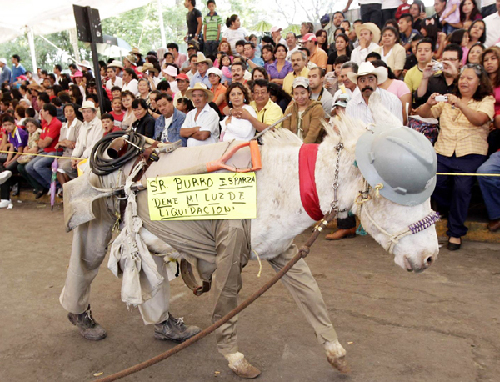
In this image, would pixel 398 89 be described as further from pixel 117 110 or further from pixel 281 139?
pixel 117 110

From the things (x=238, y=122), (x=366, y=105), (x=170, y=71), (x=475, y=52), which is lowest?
(x=238, y=122)

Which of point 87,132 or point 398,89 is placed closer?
point 398,89

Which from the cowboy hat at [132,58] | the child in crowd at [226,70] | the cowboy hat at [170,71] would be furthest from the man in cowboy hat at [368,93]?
the cowboy hat at [132,58]

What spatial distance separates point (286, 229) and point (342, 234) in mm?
3198

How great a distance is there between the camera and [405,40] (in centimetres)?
893

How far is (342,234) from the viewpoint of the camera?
5.60 m

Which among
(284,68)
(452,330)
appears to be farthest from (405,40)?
(452,330)

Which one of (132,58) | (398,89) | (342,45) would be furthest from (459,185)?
(132,58)

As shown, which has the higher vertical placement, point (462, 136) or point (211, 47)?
point (211, 47)

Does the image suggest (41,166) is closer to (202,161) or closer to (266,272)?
(266,272)

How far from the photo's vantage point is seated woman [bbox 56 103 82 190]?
8125 mm

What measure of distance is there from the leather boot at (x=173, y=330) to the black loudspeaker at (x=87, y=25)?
604cm

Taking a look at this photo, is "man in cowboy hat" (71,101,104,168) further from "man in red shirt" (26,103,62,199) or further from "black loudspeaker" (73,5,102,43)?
"black loudspeaker" (73,5,102,43)

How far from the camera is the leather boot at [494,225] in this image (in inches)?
201
